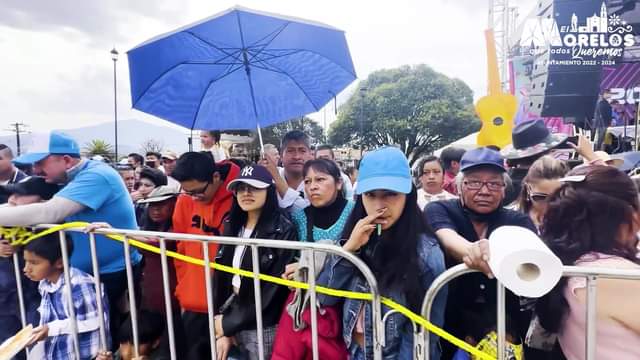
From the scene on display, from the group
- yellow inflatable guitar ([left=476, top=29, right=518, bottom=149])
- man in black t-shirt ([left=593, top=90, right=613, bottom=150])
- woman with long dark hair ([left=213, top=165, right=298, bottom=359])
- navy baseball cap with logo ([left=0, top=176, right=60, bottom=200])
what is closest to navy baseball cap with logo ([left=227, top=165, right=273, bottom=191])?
woman with long dark hair ([left=213, top=165, right=298, bottom=359])

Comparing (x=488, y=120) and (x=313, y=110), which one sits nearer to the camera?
(x=313, y=110)

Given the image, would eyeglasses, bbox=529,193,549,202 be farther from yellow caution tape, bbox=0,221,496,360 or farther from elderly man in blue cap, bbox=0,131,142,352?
elderly man in blue cap, bbox=0,131,142,352

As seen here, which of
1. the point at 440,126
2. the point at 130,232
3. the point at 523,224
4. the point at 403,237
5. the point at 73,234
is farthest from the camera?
the point at 440,126

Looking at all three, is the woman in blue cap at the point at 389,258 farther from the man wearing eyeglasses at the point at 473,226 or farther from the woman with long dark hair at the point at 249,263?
the woman with long dark hair at the point at 249,263

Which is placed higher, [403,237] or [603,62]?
[603,62]

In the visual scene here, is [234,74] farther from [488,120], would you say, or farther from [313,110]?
[488,120]

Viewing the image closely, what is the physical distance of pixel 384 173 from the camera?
1.94 meters

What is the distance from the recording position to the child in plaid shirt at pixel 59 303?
249 cm

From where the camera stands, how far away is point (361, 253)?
6.35 feet

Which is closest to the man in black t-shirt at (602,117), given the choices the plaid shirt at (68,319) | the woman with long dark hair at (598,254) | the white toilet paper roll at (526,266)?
the woman with long dark hair at (598,254)

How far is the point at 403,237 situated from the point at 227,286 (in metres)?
1.17

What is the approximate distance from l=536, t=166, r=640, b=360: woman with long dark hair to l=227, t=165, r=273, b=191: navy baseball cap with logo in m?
1.52

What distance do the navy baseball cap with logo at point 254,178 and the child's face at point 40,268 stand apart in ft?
4.19

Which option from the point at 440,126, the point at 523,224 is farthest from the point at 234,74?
the point at 440,126
